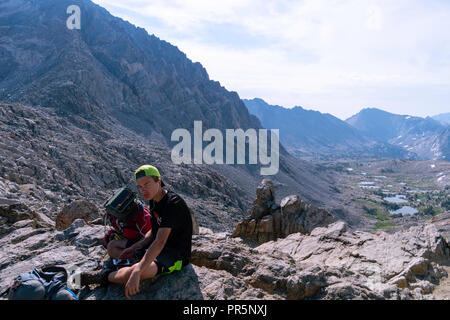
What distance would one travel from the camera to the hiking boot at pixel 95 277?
622 cm

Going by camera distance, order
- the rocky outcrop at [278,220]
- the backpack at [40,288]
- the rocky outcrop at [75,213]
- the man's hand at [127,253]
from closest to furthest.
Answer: the backpack at [40,288] → the man's hand at [127,253] → the rocky outcrop at [75,213] → the rocky outcrop at [278,220]

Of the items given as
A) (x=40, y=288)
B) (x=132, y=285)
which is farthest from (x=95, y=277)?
(x=132, y=285)

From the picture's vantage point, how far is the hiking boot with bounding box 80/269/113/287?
20.4 feet

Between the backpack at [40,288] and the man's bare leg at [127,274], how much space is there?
28.7 inches

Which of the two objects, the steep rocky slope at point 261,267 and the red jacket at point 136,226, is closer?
the steep rocky slope at point 261,267

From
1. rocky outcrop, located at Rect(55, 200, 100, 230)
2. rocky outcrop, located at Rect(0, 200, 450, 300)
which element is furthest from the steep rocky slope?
rocky outcrop, located at Rect(55, 200, 100, 230)

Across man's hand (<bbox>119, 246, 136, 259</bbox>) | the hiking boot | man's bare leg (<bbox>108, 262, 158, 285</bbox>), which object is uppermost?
man's hand (<bbox>119, 246, 136, 259</bbox>)

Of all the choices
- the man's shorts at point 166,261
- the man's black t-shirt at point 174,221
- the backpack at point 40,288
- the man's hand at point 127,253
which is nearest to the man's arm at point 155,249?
the man's black t-shirt at point 174,221

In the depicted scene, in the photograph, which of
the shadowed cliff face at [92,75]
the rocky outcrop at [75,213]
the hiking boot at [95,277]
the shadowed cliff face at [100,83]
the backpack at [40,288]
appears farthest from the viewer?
the shadowed cliff face at [92,75]

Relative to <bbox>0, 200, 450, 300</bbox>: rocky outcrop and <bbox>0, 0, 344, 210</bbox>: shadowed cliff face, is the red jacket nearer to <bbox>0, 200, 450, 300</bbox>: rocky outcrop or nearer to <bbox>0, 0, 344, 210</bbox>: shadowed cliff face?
<bbox>0, 200, 450, 300</bbox>: rocky outcrop

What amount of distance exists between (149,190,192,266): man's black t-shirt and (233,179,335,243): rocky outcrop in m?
18.8

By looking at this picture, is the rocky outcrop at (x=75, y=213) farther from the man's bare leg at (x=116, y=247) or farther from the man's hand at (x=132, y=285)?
the man's hand at (x=132, y=285)
